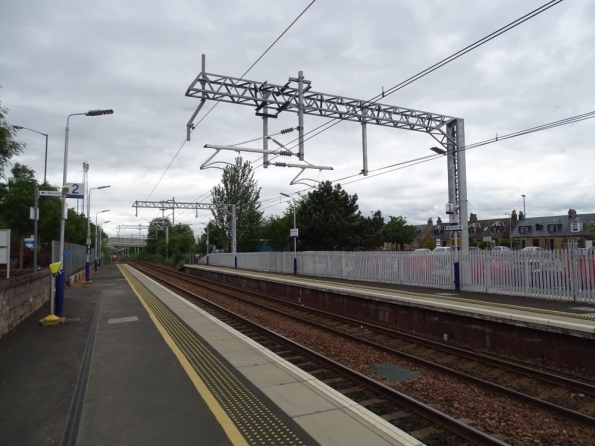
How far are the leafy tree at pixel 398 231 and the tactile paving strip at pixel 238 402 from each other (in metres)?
70.5

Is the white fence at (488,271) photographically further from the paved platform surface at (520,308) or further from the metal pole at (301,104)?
the metal pole at (301,104)

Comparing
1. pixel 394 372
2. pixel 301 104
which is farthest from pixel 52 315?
pixel 301 104

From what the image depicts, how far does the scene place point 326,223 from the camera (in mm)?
41094

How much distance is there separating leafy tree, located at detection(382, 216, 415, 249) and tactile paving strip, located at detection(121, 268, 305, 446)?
70.5m

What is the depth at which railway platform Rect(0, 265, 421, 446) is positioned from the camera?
15.3 ft

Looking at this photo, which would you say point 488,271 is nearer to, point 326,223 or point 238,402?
point 238,402

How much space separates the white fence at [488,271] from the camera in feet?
43.1

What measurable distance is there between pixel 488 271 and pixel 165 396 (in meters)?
13.2

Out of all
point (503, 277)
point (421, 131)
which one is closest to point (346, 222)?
point (421, 131)

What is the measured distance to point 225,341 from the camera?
31.2ft

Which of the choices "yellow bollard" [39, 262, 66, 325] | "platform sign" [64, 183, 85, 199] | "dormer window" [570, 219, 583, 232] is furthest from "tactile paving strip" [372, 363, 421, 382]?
"dormer window" [570, 219, 583, 232]

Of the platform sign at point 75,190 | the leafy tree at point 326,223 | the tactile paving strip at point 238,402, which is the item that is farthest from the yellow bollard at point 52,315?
the leafy tree at point 326,223

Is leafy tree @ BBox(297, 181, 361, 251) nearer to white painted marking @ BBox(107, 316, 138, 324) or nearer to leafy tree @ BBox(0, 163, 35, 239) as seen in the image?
leafy tree @ BBox(0, 163, 35, 239)

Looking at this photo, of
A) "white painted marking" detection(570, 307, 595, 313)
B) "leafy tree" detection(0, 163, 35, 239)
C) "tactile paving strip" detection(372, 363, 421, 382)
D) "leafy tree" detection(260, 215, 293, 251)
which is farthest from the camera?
"leafy tree" detection(260, 215, 293, 251)
